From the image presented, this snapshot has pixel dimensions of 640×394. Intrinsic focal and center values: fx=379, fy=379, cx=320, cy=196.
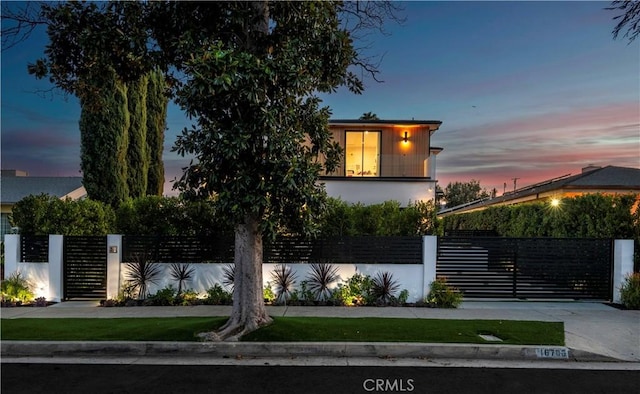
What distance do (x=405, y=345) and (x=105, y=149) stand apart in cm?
1131

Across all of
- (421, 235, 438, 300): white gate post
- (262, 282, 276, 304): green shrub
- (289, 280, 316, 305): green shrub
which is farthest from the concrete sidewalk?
(421, 235, 438, 300): white gate post

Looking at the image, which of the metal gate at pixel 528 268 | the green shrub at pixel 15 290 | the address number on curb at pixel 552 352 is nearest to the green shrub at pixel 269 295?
the metal gate at pixel 528 268

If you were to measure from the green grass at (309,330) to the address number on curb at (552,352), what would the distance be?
19 cm

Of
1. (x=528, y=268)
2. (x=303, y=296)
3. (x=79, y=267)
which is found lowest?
(x=303, y=296)

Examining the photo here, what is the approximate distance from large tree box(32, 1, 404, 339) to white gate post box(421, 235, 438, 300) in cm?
336

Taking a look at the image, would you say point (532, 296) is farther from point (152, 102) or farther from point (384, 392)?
point (152, 102)

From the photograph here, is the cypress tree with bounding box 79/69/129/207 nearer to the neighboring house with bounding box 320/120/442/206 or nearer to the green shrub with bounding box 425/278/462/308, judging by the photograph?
the neighboring house with bounding box 320/120/442/206

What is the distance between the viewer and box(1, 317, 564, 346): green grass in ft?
19.7

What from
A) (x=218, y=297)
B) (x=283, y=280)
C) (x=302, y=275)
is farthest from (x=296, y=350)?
(x=218, y=297)

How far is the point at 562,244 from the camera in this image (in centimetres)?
944

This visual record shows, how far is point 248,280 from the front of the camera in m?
6.56

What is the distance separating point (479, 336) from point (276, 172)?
423 centimetres

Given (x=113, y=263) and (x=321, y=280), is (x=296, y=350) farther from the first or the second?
(x=113, y=263)

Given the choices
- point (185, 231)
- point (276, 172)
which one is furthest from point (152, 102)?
point (276, 172)
